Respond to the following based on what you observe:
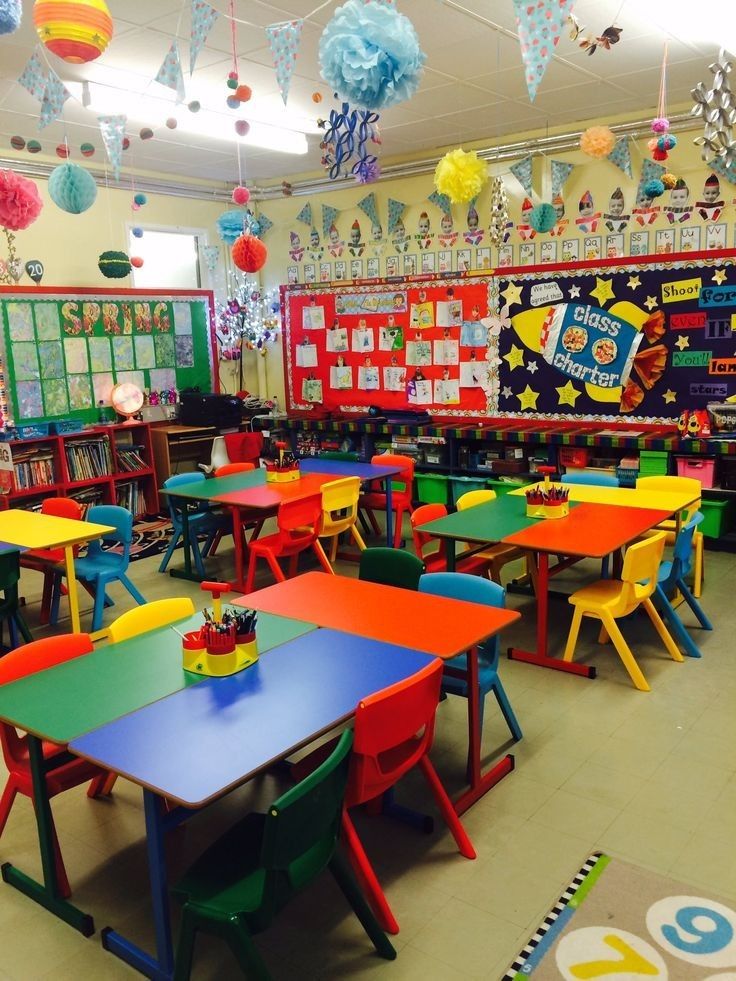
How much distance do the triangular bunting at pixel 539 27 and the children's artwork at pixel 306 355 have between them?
237 inches

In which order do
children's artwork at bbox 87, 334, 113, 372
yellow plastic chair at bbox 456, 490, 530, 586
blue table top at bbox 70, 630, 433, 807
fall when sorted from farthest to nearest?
children's artwork at bbox 87, 334, 113, 372 → yellow plastic chair at bbox 456, 490, 530, 586 → blue table top at bbox 70, 630, 433, 807

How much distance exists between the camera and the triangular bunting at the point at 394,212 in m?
7.87

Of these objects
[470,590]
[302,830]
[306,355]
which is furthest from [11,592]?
[306,355]

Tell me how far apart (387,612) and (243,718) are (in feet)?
3.04

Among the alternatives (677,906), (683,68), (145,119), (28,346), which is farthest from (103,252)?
(677,906)

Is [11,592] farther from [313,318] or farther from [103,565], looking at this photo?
[313,318]

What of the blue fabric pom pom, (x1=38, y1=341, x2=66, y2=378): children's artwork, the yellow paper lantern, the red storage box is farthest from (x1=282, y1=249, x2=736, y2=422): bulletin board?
the blue fabric pom pom

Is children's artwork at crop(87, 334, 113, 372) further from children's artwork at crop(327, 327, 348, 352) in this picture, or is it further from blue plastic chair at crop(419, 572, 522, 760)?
blue plastic chair at crop(419, 572, 522, 760)

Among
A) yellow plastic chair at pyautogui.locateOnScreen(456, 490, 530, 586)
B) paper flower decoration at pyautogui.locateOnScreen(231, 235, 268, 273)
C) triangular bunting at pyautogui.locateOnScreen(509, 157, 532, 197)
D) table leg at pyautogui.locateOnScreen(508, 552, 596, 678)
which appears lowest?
table leg at pyautogui.locateOnScreen(508, 552, 596, 678)

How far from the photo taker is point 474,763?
10.4ft

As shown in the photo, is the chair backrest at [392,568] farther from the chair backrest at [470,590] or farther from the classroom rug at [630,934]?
the classroom rug at [630,934]

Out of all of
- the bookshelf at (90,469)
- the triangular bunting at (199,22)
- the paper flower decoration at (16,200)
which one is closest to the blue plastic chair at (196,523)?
the bookshelf at (90,469)

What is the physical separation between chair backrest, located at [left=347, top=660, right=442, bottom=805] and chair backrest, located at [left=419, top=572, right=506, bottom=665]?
0.82 m

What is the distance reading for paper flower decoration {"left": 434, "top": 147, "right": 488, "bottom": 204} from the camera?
5410 millimetres
